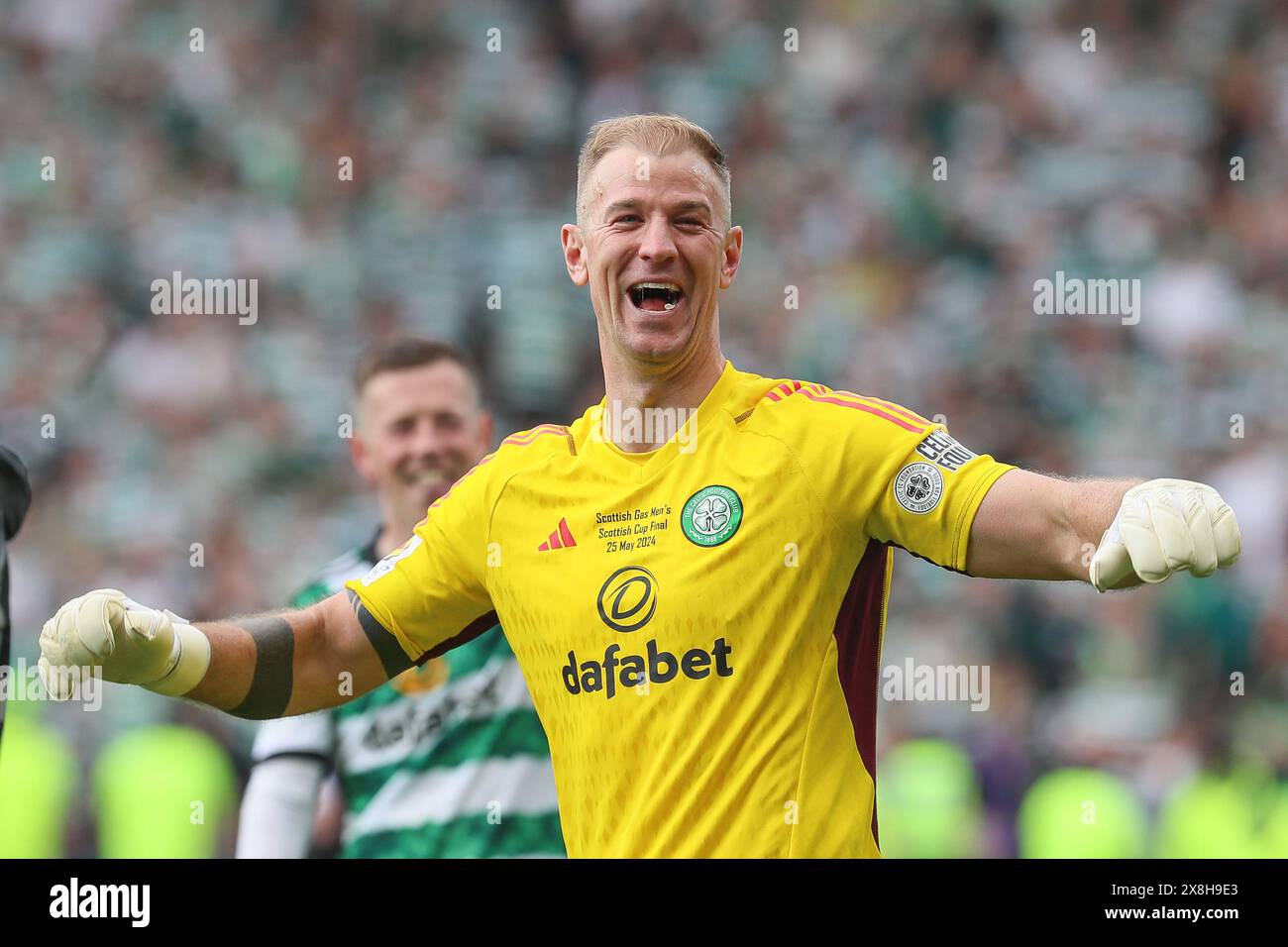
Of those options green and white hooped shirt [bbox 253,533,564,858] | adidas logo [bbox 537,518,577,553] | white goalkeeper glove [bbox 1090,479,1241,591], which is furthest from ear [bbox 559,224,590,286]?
green and white hooped shirt [bbox 253,533,564,858]

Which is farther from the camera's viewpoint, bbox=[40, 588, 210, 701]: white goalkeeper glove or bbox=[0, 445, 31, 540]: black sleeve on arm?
bbox=[0, 445, 31, 540]: black sleeve on arm

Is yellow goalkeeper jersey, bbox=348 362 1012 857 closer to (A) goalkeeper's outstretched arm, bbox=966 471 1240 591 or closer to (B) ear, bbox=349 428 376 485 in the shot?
(A) goalkeeper's outstretched arm, bbox=966 471 1240 591

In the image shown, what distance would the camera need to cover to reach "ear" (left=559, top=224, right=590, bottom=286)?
4.02m

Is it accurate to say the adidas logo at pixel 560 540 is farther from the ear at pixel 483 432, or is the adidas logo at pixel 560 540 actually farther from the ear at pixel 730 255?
Result: the ear at pixel 483 432

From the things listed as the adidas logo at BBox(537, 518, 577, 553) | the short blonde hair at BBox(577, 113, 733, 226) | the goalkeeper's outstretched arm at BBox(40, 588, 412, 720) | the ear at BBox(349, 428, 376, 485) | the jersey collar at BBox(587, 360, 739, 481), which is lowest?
the goalkeeper's outstretched arm at BBox(40, 588, 412, 720)

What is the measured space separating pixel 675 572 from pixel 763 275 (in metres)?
8.45

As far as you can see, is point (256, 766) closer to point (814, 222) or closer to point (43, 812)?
point (43, 812)

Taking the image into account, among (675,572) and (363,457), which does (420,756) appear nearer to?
(363,457)

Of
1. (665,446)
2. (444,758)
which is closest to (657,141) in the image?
(665,446)

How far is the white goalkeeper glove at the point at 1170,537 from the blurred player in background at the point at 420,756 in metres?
3.12

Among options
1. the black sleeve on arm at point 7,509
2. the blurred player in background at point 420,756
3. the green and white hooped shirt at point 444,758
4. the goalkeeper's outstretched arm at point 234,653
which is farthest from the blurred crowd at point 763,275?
the goalkeeper's outstretched arm at point 234,653

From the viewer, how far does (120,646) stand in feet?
11.4

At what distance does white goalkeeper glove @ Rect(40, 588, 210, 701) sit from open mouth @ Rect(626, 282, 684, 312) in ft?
4.00
